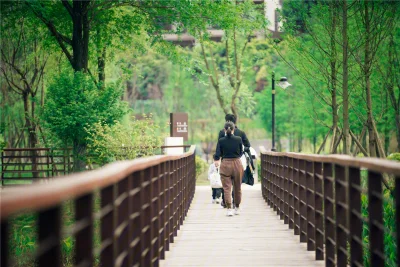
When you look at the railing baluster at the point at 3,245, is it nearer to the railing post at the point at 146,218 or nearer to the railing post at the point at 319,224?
the railing post at the point at 146,218

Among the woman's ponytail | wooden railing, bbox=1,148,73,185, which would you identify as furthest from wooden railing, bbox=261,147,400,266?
wooden railing, bbox=1,148,73,185

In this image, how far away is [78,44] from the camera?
30641mm

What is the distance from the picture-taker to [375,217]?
6250mm

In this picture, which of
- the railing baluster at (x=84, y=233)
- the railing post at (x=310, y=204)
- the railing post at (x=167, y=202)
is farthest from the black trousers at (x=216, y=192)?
the railing baluster at (x=84, y=233)

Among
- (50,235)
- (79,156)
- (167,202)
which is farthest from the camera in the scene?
(79,156)

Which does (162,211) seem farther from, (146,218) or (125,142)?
(125,142)

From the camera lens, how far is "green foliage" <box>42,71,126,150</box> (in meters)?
29.7

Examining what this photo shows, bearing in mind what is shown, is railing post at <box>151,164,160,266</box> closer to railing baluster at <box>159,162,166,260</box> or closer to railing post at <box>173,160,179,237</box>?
railing baluster at <box>159,162,166,260</box>

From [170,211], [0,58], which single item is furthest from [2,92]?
[170,211]

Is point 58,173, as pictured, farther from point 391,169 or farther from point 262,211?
point 391,169

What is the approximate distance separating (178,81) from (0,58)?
25843mm

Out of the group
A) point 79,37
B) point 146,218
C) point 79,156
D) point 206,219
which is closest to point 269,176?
point 206,219

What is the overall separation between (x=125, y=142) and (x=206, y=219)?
10522 millimetres

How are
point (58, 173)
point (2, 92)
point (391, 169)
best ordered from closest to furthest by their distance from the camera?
point (391, 169), point (58, 173), point (2, 92)
